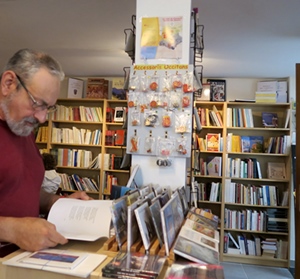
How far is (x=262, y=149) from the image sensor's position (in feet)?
13.0

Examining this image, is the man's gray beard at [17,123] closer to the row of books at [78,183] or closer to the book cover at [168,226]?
the book cover at [168,226]

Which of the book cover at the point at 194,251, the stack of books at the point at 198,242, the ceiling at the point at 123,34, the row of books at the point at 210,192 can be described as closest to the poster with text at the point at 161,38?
the ceiling at the point at 123,34

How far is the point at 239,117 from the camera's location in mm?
3977

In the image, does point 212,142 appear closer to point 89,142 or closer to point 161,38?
point 89,142

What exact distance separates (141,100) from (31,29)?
1.86 m

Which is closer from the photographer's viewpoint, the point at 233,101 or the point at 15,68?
the point at 15,68

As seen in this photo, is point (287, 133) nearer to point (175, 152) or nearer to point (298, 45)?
point (298, 45)

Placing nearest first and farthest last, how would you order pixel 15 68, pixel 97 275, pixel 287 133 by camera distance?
pixel 97 275 < pixel 15 68 < pixel 287 133

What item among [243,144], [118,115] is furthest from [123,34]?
[243,144]

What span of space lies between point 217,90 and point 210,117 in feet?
1.35

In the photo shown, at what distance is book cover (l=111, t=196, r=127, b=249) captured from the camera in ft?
2.75

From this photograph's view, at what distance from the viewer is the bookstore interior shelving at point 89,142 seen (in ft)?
13.8

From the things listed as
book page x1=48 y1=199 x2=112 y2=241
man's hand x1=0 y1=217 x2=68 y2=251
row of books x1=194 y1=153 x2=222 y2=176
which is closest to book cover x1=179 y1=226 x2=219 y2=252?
book page x1=48 y1=199 x2=112 y2=241

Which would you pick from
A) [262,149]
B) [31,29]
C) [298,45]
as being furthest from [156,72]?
[262,149]
